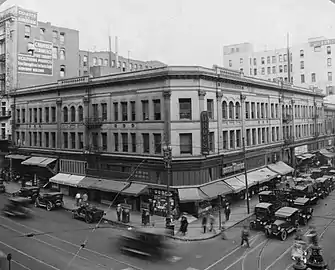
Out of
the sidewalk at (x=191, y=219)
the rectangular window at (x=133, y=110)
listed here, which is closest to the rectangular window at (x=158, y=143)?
the rectangular window at (x=133, y=110)

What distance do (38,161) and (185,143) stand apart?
35.2 feet

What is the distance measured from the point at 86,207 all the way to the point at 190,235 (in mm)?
4628

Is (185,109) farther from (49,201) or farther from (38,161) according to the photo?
(38,161)

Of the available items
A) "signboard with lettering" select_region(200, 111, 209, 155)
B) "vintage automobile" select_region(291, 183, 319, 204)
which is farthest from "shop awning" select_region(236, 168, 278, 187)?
"signboard with lettering" select_region(200, 111, 209, 155)

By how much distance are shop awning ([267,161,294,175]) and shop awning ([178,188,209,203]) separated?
326 inches

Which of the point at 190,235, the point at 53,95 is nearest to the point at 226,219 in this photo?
the point at 190,235

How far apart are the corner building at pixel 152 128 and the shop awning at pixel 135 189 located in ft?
0.19

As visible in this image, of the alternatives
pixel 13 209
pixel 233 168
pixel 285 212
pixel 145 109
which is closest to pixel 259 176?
pixel 233 168

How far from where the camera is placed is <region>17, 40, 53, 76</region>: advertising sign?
15.7 meters

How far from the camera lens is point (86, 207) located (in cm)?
1512

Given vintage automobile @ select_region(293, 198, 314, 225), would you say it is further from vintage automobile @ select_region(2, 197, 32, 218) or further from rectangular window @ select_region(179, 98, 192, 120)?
vintage automobile @ select_region(2, 197, 32, 218)

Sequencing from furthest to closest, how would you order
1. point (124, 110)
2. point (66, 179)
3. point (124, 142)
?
1. point (66, 179)
2. point (124, 110)
3. point (124, 142)

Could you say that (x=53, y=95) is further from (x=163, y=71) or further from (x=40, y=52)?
(x=163, y=71)

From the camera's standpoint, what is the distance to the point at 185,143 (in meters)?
17.3
